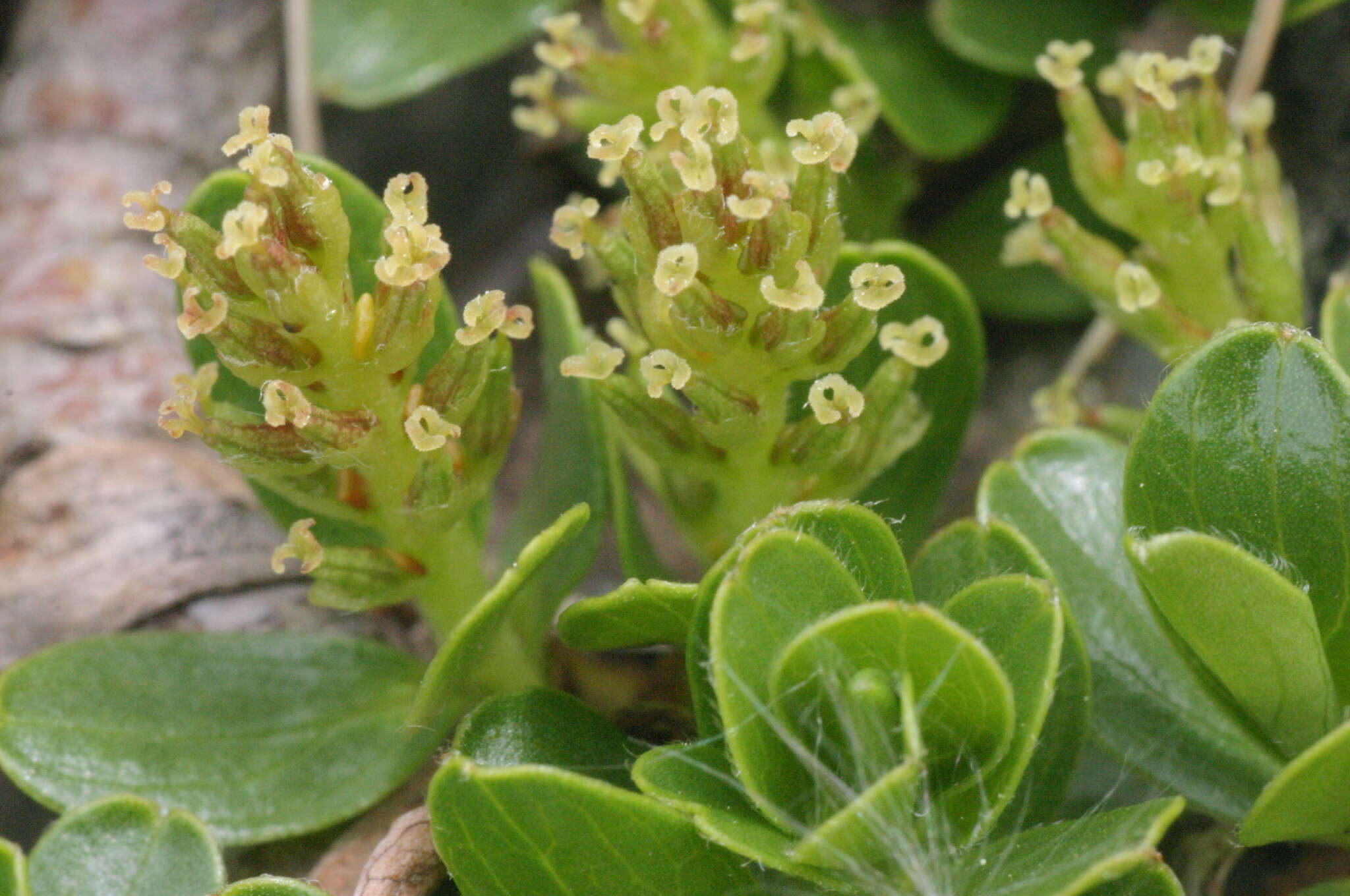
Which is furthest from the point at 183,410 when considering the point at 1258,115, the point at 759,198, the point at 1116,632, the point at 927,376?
the point at 1258,115

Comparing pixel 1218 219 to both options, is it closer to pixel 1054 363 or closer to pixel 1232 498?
pixel 1232 498

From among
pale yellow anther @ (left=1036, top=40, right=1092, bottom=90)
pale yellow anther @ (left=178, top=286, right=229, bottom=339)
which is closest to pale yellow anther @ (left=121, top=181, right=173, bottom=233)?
pale yellow anther @ (left=178, top=286, right=229, bottom=339)

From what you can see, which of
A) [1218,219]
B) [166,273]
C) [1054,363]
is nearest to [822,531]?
[166,273]

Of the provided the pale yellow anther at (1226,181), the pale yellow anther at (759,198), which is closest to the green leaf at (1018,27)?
the pale yellow anther at (1226,181)

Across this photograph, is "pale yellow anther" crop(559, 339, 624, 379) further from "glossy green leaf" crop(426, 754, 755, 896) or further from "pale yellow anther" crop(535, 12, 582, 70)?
"pale yellow anther" crop(535, 12, 582, 70)

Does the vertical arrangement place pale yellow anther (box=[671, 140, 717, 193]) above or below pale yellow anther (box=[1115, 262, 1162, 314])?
above

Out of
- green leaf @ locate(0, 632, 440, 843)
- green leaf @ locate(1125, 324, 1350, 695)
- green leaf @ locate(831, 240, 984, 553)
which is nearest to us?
green leaf @ locate(1125, 324, 1350, 695)

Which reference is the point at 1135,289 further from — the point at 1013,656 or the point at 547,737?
the point at 547,737
